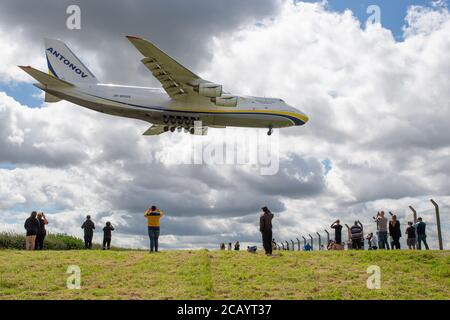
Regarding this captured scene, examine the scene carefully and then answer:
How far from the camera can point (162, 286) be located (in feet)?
56.2

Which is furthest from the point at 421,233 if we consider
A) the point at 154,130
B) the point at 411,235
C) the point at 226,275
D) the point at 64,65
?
the point at 64,65

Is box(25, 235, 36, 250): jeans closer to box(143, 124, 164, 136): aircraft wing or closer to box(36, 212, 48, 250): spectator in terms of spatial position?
box(36, 212, 48, 250): spectator

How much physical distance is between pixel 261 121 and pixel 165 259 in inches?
696

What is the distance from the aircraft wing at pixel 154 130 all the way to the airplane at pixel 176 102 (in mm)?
3123

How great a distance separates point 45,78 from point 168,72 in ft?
28.3

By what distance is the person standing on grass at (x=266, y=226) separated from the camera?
23047 mm

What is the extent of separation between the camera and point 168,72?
111 ft

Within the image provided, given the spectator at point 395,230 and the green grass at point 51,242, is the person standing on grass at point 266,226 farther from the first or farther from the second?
the green grass at point 51,242

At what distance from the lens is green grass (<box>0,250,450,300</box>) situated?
16266 millimetres

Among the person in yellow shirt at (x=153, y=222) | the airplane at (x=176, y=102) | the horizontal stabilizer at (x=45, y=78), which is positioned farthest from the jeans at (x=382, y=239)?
the horizontal stabilizer at (x=45, y=78)
